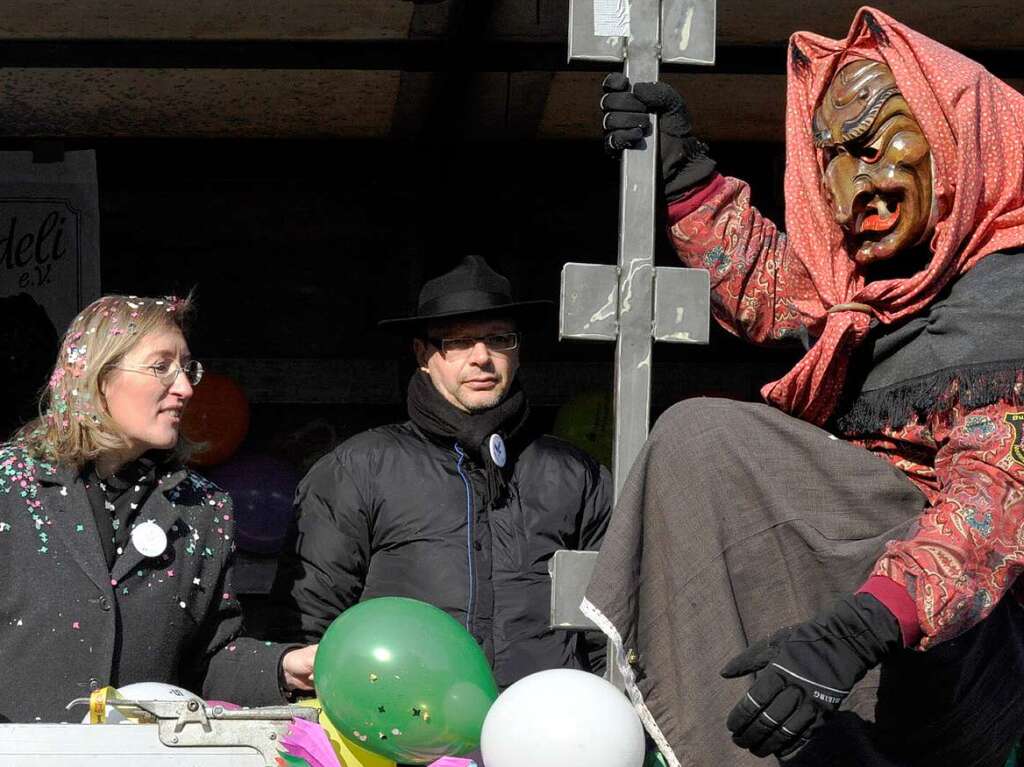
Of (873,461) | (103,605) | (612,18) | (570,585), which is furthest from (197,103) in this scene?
(873,461)

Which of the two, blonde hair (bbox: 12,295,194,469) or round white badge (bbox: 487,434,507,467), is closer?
blonde hair (bbox: 12,295,194,469)

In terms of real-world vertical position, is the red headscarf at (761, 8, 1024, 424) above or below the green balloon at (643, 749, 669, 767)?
above

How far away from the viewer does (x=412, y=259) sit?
5082mm

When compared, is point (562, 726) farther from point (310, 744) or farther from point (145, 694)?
point (145, 694)

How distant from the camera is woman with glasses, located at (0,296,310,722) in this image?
2732 mm

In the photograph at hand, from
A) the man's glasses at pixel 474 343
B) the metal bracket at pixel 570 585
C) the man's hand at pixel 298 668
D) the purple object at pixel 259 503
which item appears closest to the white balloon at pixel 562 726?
the metal bracket at pixel 570 585

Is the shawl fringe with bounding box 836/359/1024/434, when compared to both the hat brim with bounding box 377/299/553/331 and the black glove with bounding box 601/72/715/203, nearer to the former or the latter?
the black glove with bounding box 601/72/715/203

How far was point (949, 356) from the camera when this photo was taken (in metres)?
2.35

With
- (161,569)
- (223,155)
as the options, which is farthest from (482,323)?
(223,155)

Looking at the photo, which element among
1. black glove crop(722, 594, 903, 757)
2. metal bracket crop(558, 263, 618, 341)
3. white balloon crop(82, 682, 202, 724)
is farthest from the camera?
metal bracket crop(558, 263, 618, 341)

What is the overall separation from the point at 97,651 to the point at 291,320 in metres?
2.58

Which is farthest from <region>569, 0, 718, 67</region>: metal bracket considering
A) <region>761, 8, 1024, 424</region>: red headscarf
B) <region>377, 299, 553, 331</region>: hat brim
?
<region>377, 299, 553, 331</region>: hat brim

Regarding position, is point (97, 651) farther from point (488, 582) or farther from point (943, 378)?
point (943, 378)

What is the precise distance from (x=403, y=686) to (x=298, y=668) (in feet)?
1.71
